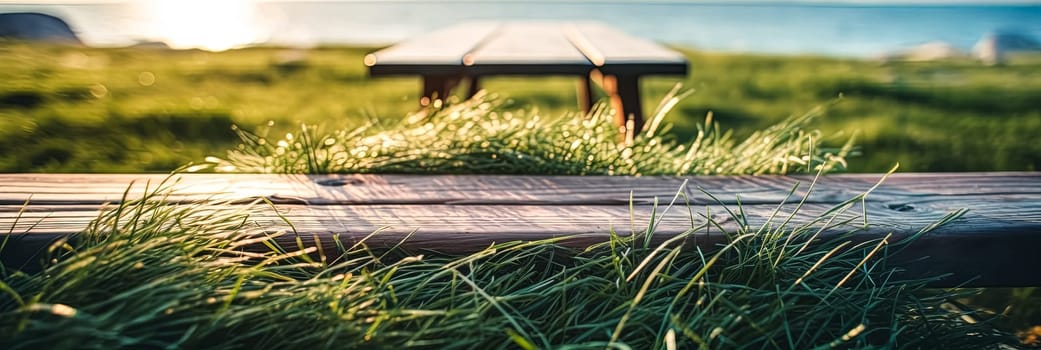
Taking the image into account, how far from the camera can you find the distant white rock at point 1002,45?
10.8m

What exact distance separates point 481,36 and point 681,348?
273cm

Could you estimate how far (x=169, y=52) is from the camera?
9.03 m

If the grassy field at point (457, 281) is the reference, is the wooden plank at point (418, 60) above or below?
above

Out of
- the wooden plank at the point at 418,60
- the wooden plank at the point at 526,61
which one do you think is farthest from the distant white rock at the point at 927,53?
the wooden plank at the point at 418,60

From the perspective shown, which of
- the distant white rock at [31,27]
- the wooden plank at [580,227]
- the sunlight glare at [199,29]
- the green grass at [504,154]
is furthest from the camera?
the sunlight glare at [199,29]

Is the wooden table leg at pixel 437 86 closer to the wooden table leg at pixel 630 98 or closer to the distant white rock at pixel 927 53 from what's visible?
the wooden table leg at pixel 630 98

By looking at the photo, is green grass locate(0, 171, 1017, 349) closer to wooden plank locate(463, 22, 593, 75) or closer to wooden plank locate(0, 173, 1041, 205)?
wooden plank locate(0, 173, 1041, 205)

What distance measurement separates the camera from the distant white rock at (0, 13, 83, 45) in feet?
18.6

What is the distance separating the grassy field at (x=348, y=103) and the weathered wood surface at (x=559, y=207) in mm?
538

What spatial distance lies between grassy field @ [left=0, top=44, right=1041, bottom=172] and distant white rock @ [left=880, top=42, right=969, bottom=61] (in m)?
1.23

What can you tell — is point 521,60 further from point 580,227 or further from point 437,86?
point 580,227

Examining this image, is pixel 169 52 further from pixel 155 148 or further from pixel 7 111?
pixel 155 148

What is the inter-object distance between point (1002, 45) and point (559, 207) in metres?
12.6

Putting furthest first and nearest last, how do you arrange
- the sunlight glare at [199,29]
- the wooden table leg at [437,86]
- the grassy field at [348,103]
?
the sunlight glare at [199,29] → the grassy field at [348,103] → the wooden table leg at [437,86]
